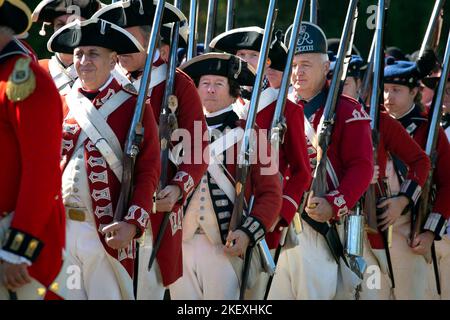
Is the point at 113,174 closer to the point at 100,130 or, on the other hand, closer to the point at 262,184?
the point at 100,130

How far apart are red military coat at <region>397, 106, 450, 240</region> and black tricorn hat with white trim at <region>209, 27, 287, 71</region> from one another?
1.48 metres

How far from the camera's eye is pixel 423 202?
28.6ft

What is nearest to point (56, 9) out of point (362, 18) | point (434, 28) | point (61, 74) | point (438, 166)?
point (61, 74)

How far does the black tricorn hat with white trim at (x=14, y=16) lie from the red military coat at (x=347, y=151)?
287 centimetres

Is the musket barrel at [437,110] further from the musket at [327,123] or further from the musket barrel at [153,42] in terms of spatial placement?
the musket barrel at [153,42]

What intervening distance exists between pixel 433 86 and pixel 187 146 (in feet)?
11.1

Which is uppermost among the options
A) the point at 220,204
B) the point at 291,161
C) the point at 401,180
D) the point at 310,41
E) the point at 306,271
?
the point at 310,41

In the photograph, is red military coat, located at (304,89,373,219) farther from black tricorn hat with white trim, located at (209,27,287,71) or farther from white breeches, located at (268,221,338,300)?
black tricorn hat with white trim, located at (209,27,287,71)

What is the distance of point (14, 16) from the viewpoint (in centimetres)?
514

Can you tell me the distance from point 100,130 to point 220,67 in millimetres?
1078

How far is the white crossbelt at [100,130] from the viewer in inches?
246

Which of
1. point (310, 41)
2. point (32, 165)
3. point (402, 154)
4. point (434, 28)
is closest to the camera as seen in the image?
point (32, 165)

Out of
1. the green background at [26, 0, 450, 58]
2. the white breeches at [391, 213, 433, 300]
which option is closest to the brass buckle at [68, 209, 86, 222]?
the white breeches at [391, 213, 433, 300]
